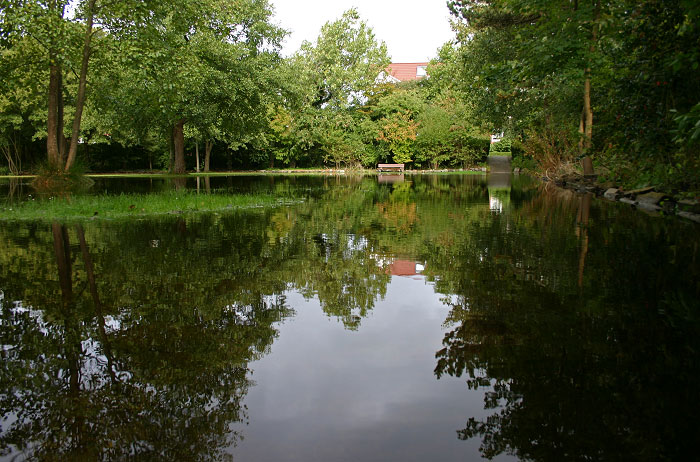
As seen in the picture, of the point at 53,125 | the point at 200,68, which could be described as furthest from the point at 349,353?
the point at 200,68

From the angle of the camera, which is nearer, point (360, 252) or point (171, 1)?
point (360, 252)

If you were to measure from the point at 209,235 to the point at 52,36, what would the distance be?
10.7 m

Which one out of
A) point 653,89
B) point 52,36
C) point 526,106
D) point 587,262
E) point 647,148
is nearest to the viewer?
point 587,262

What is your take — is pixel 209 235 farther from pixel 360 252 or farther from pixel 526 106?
pixel 526 106

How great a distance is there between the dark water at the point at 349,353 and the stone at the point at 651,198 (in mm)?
6899

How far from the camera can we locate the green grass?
11102 mm

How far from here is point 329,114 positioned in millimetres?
46375

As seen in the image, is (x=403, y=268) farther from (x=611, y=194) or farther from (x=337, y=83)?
(x=337, y=83)

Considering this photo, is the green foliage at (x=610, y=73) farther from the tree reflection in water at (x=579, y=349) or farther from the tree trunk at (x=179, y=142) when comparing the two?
the tree trunk at (x=179, y=142)

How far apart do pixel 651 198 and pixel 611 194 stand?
3000 millimetres

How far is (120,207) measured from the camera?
12.3 meters

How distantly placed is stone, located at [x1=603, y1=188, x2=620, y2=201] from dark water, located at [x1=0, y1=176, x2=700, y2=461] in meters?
9.58

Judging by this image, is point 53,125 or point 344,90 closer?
point 53,125

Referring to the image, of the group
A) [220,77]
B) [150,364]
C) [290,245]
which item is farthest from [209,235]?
[220,77]
